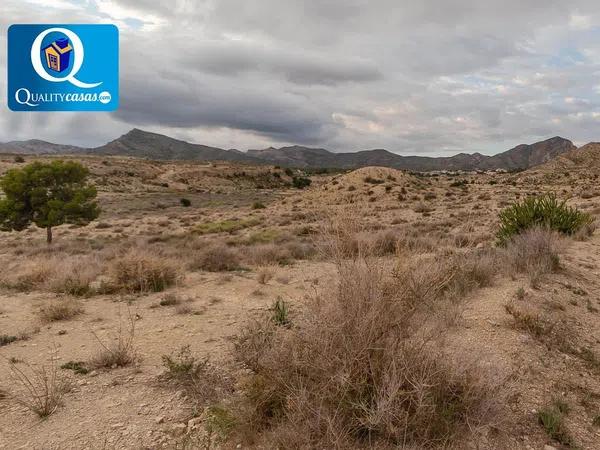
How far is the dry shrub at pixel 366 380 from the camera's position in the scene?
296 centimetres

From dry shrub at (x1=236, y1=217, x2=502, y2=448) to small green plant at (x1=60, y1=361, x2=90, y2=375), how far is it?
8.53ft

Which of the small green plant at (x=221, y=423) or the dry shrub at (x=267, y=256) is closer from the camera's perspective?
the small green plant at (x=221, y=423)

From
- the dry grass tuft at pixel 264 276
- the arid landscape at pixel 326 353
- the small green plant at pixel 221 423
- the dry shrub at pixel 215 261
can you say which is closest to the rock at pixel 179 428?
the arid landscape at pixel 326 353

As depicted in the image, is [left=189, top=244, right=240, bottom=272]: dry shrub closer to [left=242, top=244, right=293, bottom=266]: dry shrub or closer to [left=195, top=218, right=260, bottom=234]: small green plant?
[left=242, top=244, right=293, bottom=266]: dry shrub

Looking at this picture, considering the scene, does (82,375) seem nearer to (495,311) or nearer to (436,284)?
(436,284)

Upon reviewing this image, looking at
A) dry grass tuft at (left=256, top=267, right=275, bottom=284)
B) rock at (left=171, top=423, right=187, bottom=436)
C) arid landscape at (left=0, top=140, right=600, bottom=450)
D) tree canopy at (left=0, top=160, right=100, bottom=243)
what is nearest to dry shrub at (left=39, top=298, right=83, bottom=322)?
arid landscape at (left=0, top=140, right=600, bottom=450)

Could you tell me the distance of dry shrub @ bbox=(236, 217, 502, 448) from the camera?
2.96 meters

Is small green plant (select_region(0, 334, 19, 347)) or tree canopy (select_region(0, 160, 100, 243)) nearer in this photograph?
small green plant (select_region(0, 334, 19, 347))

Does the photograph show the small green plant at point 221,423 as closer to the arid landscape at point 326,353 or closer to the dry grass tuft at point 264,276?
the arid landscape at point 326,353

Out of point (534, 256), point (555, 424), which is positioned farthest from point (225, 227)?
point (555, 424)

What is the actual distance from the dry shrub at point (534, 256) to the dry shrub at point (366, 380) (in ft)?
15.5

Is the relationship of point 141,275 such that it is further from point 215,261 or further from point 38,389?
point 38,389

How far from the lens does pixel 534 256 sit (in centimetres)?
826

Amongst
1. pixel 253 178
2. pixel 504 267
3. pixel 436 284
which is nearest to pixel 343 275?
pixel 436 284
